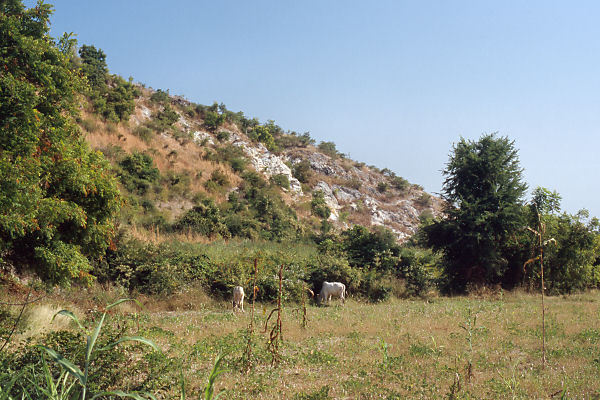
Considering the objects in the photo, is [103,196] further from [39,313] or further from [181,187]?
[181,187]

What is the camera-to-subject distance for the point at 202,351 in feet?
21.9

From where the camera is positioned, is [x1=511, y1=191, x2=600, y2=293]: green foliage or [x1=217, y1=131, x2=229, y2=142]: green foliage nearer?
[x1=511, y1=191, x2=600, y2=293]: green foliage

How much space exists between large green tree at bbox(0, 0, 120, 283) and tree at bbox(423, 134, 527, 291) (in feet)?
50.3

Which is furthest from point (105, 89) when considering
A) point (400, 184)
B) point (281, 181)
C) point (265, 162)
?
point (400, 184)

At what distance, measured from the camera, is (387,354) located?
6.78 m

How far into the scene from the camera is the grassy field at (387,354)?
519 centimetres

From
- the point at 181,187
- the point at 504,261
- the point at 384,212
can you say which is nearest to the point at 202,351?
the point at 504,261

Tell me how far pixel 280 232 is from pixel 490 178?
537 inches

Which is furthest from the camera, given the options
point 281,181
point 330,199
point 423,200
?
point 423,200

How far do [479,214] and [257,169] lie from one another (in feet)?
92.0

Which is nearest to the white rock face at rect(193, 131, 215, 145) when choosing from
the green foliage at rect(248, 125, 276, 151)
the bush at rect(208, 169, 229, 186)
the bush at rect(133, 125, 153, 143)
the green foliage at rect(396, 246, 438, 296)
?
the bush at rect(133, 125, 153, 143)

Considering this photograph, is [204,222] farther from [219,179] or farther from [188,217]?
[219,179]

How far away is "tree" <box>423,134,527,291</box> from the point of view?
19.0m

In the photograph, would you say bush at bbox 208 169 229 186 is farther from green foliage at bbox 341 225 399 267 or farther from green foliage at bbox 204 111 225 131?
green foliage at bbox 341 225 399 267
